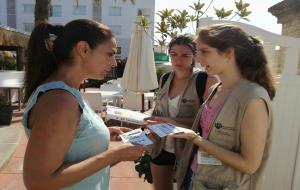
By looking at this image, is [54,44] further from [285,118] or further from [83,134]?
[285,118]

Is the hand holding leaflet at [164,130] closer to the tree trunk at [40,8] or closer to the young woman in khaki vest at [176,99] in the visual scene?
the young woman in khaki vest at [176,99]

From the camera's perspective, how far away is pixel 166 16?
1280 cm

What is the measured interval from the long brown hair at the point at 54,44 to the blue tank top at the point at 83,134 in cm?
16

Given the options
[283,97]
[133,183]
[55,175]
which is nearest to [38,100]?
[55,175]

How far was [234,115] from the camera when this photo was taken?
1852 millimetres

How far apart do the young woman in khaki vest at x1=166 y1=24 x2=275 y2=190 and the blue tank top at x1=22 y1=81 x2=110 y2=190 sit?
53 cm

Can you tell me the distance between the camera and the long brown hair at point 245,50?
1.93m

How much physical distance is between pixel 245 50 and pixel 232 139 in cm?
52

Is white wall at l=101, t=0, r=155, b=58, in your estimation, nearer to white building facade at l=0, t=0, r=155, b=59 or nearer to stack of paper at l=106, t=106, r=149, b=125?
white building facade at l=0, t=0, r=155, b=59

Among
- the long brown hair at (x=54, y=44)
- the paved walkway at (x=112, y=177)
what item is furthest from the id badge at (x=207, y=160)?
the paved walkway at (x=112, y=177)

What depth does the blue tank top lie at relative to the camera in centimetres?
148

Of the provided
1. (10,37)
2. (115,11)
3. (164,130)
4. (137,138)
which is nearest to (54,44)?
(137,138)

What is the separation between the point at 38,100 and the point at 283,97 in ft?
7.90

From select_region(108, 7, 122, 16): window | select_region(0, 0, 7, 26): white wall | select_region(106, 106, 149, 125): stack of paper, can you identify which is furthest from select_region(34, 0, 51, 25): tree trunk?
select_region(0, 0, 7, 26): white wall
